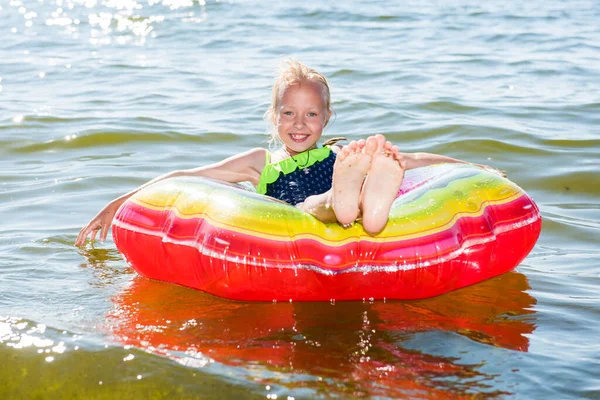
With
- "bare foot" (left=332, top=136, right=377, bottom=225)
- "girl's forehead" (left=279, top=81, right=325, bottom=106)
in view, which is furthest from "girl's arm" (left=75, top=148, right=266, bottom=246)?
"bare foot" (left=332, top=136, right=377, bottom=225)

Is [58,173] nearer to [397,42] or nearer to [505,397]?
[505,397]

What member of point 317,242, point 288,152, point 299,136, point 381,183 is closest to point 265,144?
point 288,152

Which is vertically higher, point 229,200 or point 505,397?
point 229,200

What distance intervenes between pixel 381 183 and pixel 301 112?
1.03m

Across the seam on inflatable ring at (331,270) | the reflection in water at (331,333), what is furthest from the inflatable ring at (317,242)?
the reflection in water at (331,333)

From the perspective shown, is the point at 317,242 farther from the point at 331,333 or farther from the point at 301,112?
the point at 301,112

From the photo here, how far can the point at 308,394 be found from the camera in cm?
327

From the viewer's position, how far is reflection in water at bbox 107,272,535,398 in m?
3.43

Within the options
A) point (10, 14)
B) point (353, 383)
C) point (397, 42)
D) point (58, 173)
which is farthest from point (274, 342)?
point (10, 14)

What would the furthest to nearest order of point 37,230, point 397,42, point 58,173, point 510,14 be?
1. point 510,14
2. point 397,42
3. point 58,173
4. point 37,230

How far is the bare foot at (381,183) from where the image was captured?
3.93 m

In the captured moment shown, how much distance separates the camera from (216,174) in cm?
493

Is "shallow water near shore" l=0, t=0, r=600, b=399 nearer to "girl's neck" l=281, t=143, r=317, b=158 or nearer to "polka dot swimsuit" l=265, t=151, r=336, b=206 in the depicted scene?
"polka dot swimsuit" l=265, t=151, r=336, b=206

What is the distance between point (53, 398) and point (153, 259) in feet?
3.67
